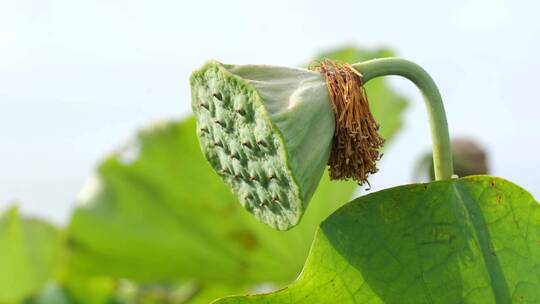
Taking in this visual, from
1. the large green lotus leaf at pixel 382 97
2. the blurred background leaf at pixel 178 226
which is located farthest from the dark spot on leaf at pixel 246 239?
the large green lotus leaf at pixel 382 97

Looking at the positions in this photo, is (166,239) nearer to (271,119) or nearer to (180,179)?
(180,179)

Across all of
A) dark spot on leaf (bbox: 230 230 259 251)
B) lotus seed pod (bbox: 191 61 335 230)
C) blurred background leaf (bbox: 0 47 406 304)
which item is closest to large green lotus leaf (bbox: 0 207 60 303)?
blurred background leaf (bbox: 0 47 406 304)

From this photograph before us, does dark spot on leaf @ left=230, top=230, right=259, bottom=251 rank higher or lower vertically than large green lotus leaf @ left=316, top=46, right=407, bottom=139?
lower

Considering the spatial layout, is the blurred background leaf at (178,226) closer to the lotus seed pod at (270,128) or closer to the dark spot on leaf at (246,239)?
the dark spot on leaf at (246,239)

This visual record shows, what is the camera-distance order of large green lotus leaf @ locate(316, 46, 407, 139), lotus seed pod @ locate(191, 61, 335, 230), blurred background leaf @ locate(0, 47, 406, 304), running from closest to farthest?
lotus seed pod @ locate(191, 61, 335, 230) < blurred background leaf @ locate(0, 47, 406, 304) < large green lotus leaf @ locate(316, 46, 407, 139)

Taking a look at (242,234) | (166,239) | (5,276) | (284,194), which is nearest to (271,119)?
(284,194)

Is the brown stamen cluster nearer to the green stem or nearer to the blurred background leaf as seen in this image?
the green stem
